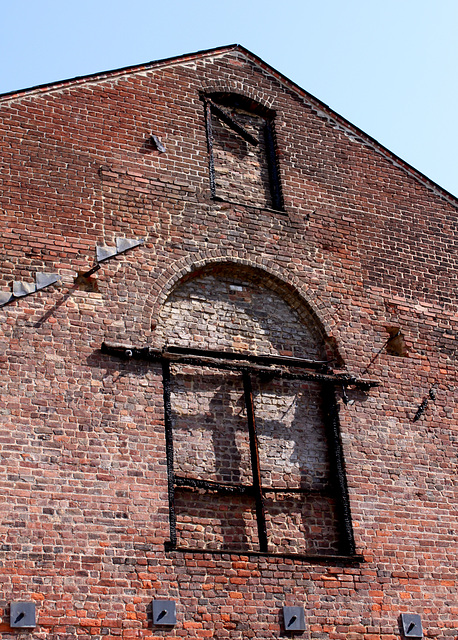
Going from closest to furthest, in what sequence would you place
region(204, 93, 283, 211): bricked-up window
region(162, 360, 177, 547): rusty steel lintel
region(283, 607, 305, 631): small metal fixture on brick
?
region(283, 607, 305, 631): small metal fixture on brick → region(162, 360, 177, 547): rusty steel lintel → region(204, 93, 283, 211): bricked-up window

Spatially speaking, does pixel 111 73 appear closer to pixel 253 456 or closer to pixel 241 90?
pixel 241 90

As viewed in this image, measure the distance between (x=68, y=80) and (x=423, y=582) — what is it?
6.75 metres

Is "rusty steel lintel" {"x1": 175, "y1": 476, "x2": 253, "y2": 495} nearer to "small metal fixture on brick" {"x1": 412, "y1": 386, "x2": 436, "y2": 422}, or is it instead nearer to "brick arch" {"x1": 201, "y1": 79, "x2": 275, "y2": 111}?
"small metal fixture on brick" {"x1": 412, "y1": 386, "x2": 436, "y2": 422}

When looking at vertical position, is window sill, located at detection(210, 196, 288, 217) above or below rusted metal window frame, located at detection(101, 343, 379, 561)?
above

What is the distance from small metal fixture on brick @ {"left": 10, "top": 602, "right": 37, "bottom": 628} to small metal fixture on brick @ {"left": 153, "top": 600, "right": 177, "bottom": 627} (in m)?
1.08

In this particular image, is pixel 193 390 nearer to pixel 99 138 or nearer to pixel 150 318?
pixel 150 318

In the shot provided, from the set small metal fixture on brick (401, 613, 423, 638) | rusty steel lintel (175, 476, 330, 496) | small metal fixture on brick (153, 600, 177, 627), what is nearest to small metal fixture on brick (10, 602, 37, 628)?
small metal fixture on brick (153, 600, 177, 627)

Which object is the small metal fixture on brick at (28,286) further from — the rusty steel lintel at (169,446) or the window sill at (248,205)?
the window sill at (248,205)

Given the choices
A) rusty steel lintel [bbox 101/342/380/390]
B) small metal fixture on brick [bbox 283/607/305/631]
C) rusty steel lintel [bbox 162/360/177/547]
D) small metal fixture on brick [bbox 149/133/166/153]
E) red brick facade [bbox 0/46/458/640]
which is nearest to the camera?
red brick facade [bbox 0/46/458/640]

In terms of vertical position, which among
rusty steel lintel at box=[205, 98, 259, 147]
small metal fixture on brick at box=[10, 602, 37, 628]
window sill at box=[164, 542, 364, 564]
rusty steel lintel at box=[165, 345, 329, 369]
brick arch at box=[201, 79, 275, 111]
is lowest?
small metal fixture on brick at box=[10, 602, 37, 628]

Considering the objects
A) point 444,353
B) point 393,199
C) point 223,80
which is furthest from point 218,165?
point 444,353

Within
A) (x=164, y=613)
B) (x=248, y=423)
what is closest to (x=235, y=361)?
(x=248, y=423)

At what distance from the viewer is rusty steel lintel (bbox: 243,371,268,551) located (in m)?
9.66

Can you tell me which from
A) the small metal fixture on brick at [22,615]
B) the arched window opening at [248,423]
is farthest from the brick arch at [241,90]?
the small metal fixture on brick at [22,615]
